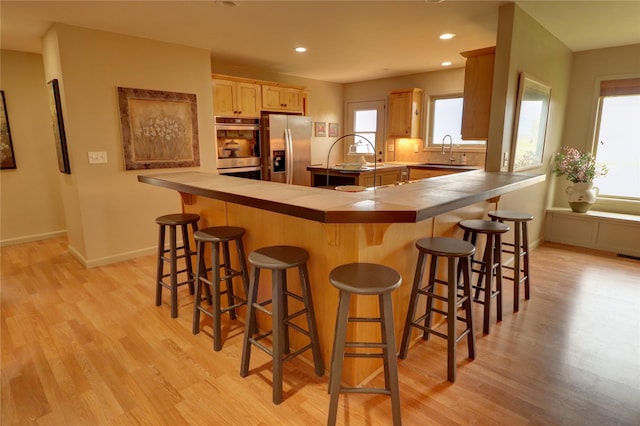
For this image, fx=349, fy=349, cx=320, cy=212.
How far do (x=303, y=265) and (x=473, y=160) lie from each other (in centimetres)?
473

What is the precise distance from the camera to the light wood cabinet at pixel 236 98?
15.7 feet

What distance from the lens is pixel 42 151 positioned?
15.5 ft

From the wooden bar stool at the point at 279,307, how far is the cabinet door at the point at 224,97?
134 inches

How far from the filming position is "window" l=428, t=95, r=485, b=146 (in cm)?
582

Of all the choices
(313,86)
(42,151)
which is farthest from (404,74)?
(42,151)

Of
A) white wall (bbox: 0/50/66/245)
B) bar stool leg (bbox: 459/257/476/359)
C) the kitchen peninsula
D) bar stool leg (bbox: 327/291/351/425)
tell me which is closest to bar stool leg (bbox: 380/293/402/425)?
bar stool leg (bbox: 327/291/351/425)

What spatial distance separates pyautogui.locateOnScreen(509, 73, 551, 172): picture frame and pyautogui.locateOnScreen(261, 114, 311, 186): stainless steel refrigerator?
3.26 meters

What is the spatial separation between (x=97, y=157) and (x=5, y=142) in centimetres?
178

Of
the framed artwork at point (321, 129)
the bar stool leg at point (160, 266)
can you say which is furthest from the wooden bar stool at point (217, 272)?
the framed artwork at point (321, 129)

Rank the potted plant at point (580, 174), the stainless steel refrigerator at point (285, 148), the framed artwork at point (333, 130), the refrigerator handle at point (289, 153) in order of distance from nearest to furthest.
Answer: the potted plant at point (580, 174) < the stainless steel refrigerator at point (285, 148) < the refrigerator handle at point (289, 153) < the framed artwork at point (333, 130)

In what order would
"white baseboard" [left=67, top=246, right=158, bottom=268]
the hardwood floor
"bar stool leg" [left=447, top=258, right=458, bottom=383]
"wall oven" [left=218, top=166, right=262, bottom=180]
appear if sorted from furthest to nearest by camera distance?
1. "wall oven" [left=218, top=166, right=262, bottom=180]
2. "white baseboard" [left=67, top=246, right=158, bottom=268]
3. "bar stool leg" [left=447, top=258, right=458, bottom=383]
4. the hardwood floor

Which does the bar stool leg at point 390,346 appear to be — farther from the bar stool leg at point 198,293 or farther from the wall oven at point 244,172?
the wall oven at point 244,172

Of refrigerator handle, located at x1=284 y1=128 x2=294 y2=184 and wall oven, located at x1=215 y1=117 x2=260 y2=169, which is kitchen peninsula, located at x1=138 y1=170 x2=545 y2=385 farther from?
refrigerator handle, located at x1=284 y1=128 x2=294 y2=184

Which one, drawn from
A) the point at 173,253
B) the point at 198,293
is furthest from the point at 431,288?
the point at 173,253
